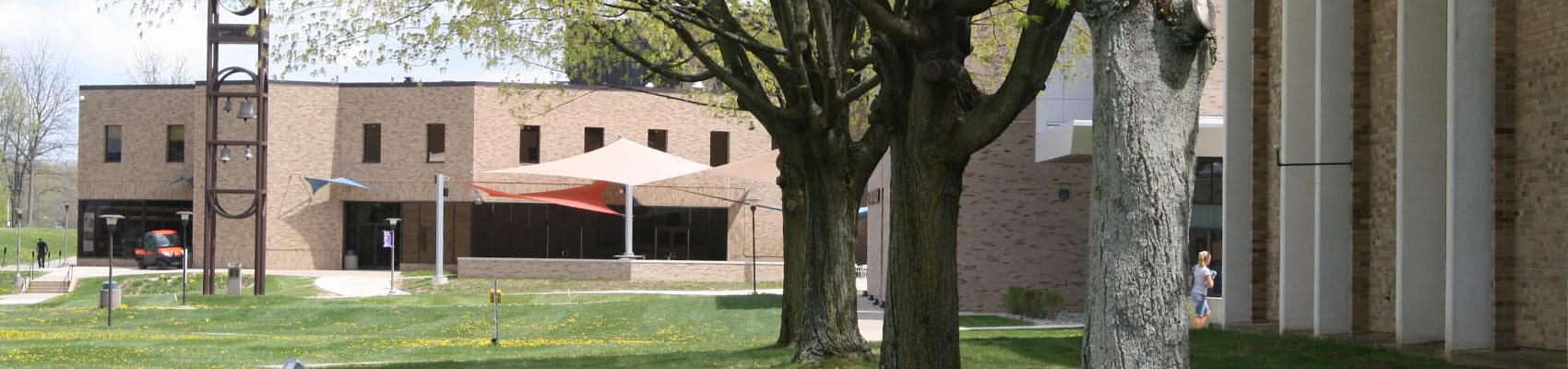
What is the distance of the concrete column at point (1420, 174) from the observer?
13.2 metres

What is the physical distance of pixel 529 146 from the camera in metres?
50.2

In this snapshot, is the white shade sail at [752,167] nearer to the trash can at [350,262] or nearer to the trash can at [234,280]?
the trash can at [234,280]

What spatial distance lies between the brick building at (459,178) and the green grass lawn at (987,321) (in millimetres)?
24934

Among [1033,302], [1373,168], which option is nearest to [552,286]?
[1033,302]

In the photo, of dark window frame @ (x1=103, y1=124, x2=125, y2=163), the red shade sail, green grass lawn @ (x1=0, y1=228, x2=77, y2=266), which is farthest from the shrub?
green grass lawn @ (x1=0, y1=228, x2=77, y2=266)

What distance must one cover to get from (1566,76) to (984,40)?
30.4 ft

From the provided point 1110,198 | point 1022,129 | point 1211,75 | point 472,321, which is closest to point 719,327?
point 472,321

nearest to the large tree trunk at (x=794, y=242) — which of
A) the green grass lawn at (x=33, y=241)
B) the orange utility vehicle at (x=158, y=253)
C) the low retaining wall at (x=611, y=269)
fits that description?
the low retaining wall at (x=611, y=269)

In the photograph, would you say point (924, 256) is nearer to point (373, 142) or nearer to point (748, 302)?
point (748, 302)

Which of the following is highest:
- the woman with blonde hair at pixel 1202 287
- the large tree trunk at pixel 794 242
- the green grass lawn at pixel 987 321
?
the large tree trunk at pixel 794 242

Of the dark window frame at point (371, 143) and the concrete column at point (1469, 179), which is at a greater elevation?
the dark window frame at point (371, 143)

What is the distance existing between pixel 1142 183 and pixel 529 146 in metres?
45.0

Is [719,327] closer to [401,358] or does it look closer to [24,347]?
[401,358]

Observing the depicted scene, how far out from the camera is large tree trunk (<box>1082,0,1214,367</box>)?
6.33 m
